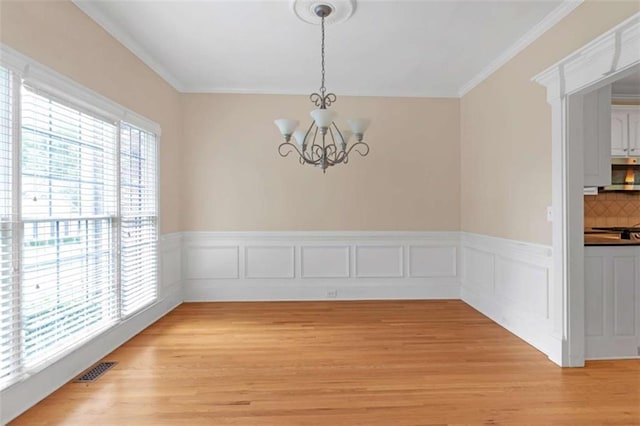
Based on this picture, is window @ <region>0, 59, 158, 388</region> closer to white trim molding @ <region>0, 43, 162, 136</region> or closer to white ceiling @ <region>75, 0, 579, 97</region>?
white trim molding @ <region>0, 43, 162, 136</region>

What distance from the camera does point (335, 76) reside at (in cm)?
413

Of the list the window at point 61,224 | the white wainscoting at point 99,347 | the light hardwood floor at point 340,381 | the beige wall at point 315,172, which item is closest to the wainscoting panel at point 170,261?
the white wainscoting at point 99,347

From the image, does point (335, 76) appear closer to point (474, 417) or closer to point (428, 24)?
point (428, 24)

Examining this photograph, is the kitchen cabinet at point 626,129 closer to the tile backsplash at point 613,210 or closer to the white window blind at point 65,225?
the tile backsplash at point 613,210

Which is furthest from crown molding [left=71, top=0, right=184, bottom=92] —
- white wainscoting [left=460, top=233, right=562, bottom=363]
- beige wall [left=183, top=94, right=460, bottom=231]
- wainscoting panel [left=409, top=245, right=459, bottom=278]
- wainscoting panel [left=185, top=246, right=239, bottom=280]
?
white wainscoting [left=460, top=233, right=562, bottom=363]

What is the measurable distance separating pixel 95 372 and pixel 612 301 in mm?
4243

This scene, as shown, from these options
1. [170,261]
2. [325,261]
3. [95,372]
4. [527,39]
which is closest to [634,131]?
[527,39]

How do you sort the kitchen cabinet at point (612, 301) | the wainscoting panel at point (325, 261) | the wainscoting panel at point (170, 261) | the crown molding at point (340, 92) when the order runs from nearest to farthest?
1. the kitchen cabinet at point (612, 301)
2. the wainscoting panel at point (170, 261)
3. the crown molding at point (340, 92)
4. the wainscoting panel at point (325, 261)

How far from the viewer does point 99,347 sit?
2.86 metres

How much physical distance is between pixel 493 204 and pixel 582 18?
194 centimetres

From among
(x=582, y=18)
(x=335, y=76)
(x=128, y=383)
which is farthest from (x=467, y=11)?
(x=128, y=383)

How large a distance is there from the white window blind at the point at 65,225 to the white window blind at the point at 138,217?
17 cm

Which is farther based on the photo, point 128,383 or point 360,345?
point 360,345

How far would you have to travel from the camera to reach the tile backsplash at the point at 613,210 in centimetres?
466
